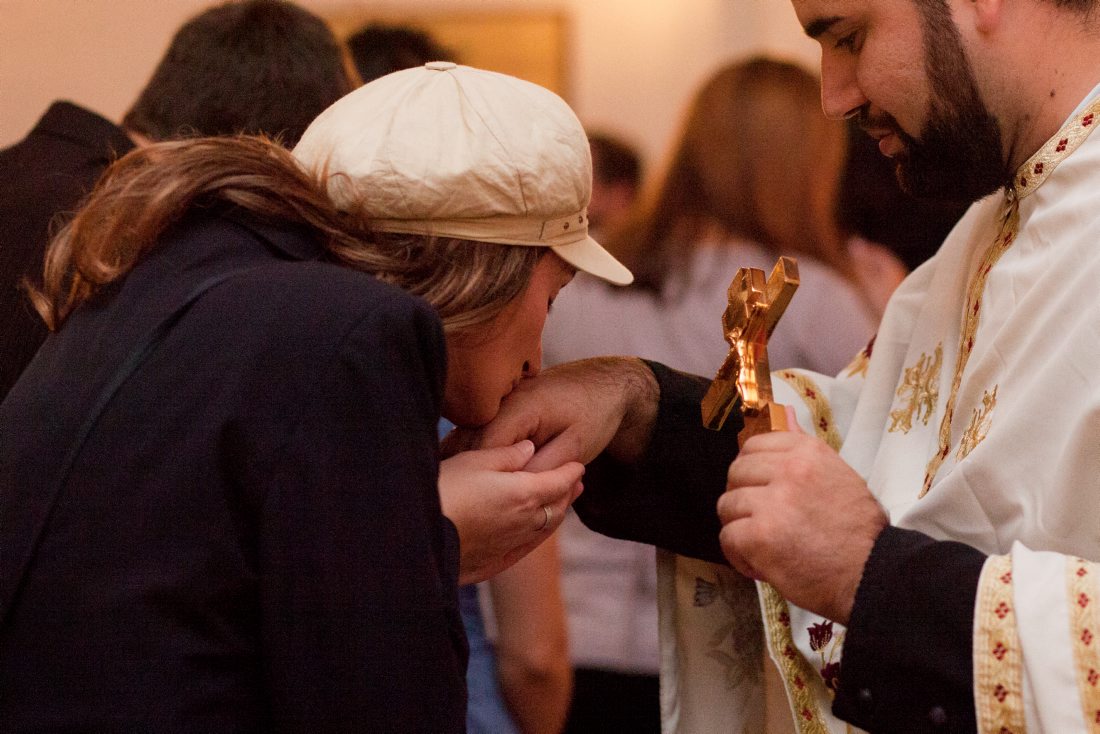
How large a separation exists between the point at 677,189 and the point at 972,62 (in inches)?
56.2

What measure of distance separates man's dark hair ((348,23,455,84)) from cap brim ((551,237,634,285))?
1733 millimetres

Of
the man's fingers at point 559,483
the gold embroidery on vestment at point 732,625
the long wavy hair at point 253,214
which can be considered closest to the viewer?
the long wavy hair at point 253,214

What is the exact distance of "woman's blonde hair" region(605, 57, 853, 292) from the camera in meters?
3.18

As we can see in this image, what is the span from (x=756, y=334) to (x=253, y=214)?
0.66 meters

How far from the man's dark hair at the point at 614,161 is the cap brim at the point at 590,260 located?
335 cm

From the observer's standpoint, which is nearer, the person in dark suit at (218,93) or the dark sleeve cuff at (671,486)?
the dark sleeve cuff at (671,486)

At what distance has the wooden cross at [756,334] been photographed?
1.63m

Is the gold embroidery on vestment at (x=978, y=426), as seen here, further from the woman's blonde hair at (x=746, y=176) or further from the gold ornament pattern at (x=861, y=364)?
the woman's blonde hair at (x=746, y=176)

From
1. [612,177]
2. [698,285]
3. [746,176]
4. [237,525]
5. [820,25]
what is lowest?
[612,177]

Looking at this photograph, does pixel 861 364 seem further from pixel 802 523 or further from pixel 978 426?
pixel 802 523

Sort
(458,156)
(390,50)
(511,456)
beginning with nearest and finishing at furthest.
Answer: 1. (458,156)
2. (511,456)
3. (390,50)

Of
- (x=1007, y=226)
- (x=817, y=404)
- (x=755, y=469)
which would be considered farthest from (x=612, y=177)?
(x=755, y=469)

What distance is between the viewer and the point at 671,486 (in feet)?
6.83

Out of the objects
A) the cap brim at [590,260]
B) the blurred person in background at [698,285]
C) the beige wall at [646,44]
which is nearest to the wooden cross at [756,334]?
the cap brim at [590,260]
